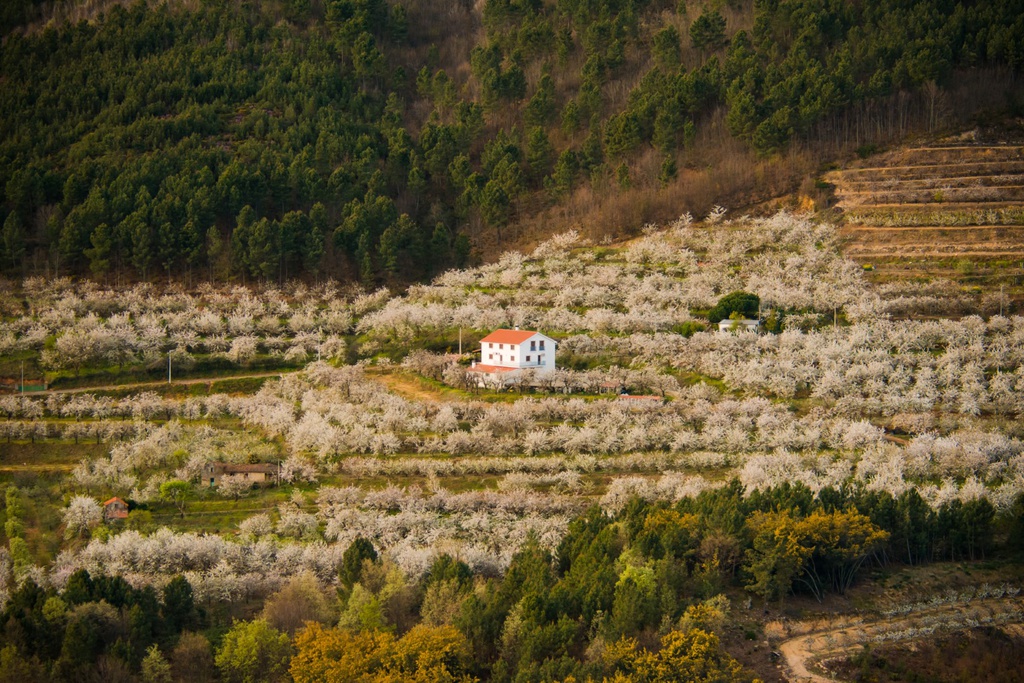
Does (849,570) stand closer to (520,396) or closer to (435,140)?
(520,396)

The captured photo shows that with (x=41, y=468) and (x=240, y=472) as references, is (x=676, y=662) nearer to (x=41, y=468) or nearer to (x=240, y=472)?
(x=240, y=472)

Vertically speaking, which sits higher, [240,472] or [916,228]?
[916,228]

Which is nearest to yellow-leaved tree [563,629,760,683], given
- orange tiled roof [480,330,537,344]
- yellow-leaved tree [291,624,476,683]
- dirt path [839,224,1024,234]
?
yellow-leaved tree [291,624,476,683]

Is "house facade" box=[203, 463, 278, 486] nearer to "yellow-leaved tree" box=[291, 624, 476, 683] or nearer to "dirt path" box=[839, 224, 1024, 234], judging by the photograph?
"yellow-leaved tree" box=[291, 624, 476, 683]

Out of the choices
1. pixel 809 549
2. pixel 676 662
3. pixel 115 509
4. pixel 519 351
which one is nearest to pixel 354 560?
pixel 676 662

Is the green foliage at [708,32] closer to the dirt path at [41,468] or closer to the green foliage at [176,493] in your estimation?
the green foliage at [176,493]

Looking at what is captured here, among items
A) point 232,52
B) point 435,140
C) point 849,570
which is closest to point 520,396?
point 849,570
